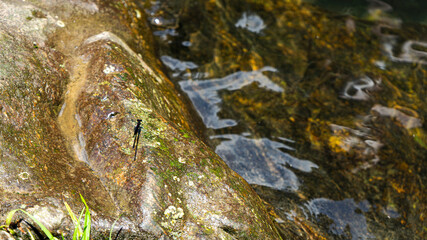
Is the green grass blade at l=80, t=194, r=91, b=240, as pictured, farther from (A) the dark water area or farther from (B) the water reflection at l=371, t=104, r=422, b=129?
(B) the water reflection at l=371, t=104, r=422, b=129

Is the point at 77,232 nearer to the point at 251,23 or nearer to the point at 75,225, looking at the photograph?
the point at 75,225

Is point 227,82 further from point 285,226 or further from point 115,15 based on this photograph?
point 285,226

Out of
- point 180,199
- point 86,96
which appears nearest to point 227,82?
point 86,96

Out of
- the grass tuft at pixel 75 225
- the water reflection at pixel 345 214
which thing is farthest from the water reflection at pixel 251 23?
the grass tuft at pixel 75 225

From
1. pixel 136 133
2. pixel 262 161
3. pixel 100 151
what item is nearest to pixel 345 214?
pixel 262 161

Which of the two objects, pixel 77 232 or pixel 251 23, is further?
pixel 251 23

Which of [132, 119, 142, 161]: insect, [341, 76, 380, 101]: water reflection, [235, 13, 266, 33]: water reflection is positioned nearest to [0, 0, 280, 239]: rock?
[132, 119, 142, 161]: insect
